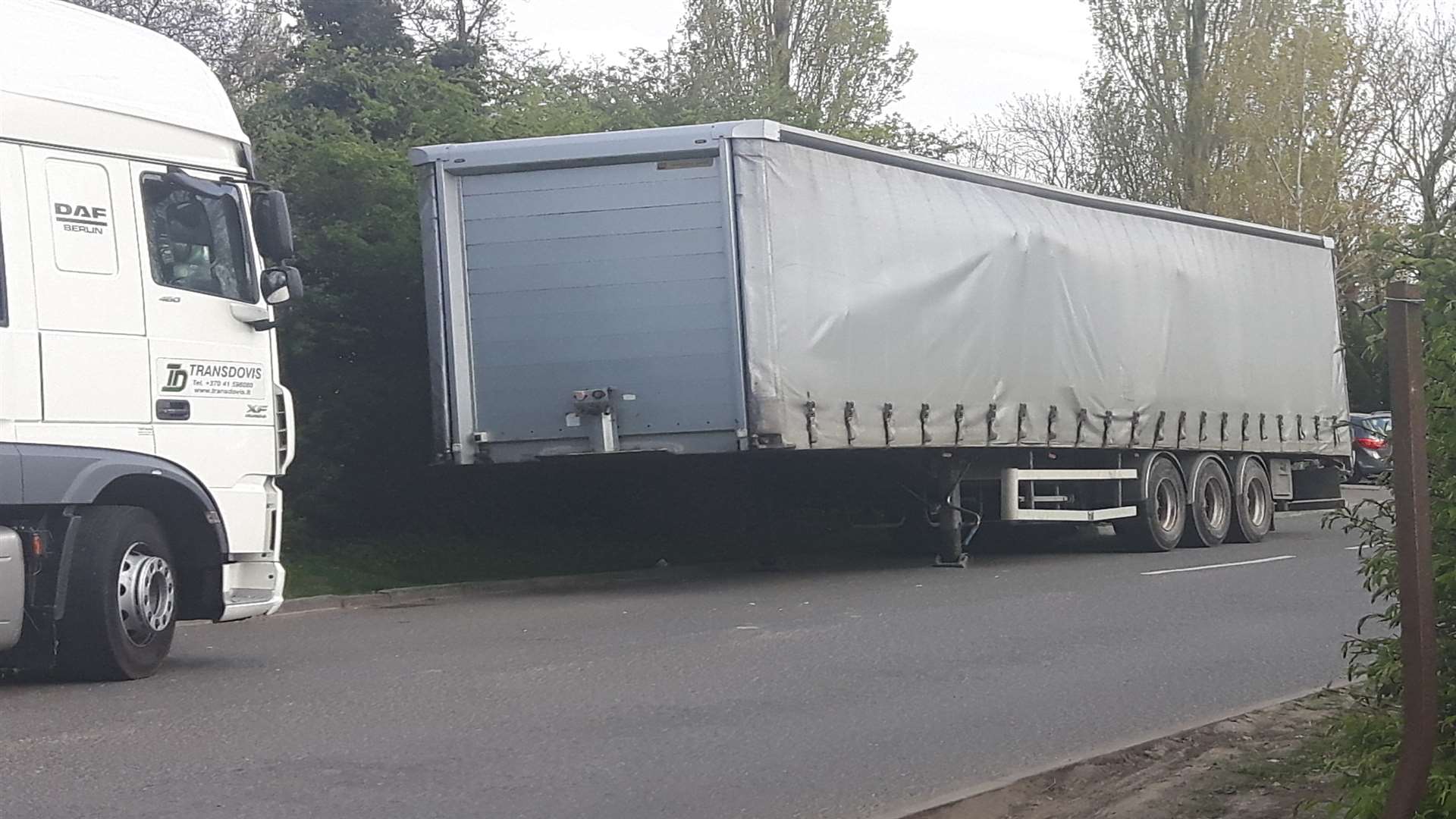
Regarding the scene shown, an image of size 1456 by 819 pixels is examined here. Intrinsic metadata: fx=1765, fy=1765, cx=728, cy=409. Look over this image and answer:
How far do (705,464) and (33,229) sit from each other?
7.83 metres

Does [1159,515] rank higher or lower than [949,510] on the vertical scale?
lower

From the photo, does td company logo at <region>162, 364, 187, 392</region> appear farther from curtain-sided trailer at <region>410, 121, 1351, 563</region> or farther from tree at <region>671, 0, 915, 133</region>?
tree at <region>671, 0, 915, 133</region>

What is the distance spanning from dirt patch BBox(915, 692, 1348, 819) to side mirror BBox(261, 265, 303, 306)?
5.32 meters

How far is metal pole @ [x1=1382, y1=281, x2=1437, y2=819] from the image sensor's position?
408 cm

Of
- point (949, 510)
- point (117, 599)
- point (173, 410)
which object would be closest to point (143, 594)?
point (117, 599)

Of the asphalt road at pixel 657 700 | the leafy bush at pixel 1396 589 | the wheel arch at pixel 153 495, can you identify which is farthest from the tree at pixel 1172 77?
the leafy bush at pixel 1396 589

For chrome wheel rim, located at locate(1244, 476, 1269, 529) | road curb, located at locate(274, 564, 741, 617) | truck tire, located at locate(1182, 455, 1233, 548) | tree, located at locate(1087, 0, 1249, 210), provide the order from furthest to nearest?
tree, located at locate(1087, 0, 1249, 210)
chrome wheel rim, located at locate(1244, 476, 1269, 529)
truck tire, located at locate(1182, 455, 1233, 548)
road curb, located at locate(274, 564, 741, 617)

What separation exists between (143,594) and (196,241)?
192 cm

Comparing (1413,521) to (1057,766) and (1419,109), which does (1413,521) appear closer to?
(1057,766)

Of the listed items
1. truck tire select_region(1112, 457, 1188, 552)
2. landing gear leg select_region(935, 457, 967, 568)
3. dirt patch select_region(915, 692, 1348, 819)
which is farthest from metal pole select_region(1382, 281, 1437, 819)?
truck tire select_region(1112, 457, 1188, 552)

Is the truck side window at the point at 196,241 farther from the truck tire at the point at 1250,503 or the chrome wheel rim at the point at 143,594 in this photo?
the truck tire at the point at 1250,503

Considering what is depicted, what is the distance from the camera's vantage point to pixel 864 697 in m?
8.65

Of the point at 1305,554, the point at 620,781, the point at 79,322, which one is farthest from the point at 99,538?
the point at 1305,554

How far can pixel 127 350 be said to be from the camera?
29.6 ft
